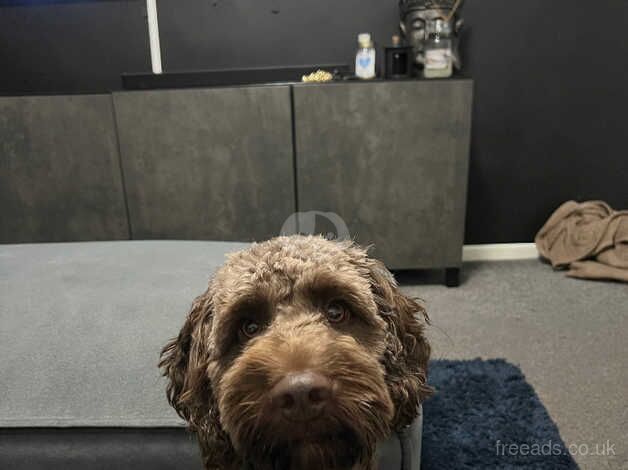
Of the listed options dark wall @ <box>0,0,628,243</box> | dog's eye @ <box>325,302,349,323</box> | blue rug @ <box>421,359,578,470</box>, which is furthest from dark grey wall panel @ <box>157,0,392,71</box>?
dog's eye @ <box>325,302,349,323</box>

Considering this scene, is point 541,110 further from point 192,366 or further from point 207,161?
point 192,366

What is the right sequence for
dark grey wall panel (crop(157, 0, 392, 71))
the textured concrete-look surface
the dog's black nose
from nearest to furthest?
the dog's black nose
the textured concrete-look surface
dark grey wall panel (crop(157, 0, 392, 71))

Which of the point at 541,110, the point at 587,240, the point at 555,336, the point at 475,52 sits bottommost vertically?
the point at 555,336

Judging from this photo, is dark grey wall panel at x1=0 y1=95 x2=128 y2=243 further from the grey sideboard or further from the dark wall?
the dark wall

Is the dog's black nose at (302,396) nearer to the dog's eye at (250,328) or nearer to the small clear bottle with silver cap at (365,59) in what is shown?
the dog's eye at (250,328)

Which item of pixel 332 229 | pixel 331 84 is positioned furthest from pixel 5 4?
pixel 332 229

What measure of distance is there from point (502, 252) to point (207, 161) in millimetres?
1789

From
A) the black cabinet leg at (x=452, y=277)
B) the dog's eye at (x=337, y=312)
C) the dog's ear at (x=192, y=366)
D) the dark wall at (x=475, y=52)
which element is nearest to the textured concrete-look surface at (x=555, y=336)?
the black cabinet leg at (x=452, y=277)

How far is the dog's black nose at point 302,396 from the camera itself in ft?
2.36

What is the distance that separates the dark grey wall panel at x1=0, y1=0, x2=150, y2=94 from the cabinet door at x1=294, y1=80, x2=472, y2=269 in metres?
1.12

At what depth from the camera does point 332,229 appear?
106 inches

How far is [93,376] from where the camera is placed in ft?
3.55

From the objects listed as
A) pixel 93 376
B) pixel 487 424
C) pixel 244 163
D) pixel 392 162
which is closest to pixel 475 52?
pixel 392 162

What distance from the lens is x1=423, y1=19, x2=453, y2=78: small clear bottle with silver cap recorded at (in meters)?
2.58
